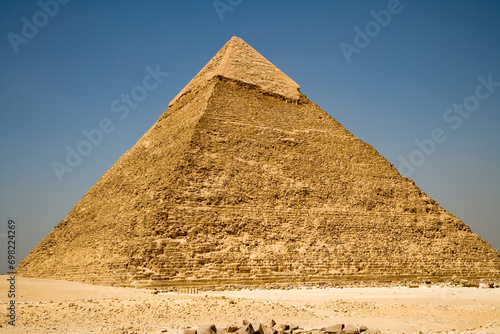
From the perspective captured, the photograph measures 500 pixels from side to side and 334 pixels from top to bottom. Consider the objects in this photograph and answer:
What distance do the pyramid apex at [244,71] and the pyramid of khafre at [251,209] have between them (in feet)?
0.46

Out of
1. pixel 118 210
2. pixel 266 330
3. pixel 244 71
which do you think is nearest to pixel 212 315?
pixel 266 330

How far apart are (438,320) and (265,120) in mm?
17088

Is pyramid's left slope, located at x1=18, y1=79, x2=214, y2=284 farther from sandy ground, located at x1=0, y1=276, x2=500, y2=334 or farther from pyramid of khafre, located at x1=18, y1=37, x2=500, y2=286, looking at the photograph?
sandy ground, located at x1=0, y1=276, x2=500, y2=334

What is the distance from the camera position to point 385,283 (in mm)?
18672

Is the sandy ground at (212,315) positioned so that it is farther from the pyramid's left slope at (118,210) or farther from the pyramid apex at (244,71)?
the pyramid apex at (244,71)

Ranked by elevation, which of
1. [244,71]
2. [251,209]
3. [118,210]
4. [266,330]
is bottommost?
[266,330]

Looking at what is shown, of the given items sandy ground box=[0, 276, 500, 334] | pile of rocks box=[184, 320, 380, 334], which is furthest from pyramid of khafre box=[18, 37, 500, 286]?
pile of rocks box=[184, 320, 380, 334]

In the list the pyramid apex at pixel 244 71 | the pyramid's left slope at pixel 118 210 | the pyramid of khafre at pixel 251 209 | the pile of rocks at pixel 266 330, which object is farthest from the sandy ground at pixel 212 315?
the pyramid apex at pixel 244 71

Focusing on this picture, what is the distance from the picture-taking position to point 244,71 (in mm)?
29047

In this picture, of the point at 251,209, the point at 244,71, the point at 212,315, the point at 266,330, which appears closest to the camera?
the point at 266,330

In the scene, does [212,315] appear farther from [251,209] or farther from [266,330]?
[251,209]

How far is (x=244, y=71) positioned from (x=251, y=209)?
11.7m

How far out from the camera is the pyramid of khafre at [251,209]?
57.7ft

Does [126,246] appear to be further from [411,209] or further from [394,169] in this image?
[394,169]
